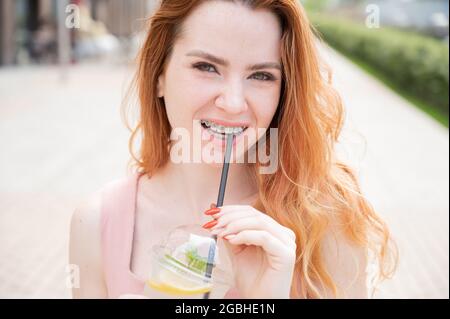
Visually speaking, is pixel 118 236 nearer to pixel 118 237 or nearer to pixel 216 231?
pixel 118 237

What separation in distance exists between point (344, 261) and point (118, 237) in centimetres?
50

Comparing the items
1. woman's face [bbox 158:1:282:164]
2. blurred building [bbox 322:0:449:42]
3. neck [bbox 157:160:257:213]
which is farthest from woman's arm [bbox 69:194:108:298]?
blurred building [bbox 322:0:449:42]

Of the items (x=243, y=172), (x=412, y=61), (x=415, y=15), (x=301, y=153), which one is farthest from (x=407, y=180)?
(x=415, y=15)

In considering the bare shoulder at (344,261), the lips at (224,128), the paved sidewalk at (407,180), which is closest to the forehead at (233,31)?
the lips at (224,128)

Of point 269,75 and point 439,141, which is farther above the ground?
point 269,75

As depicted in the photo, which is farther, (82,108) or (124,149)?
(82,108)

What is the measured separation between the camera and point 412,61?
12047 mm

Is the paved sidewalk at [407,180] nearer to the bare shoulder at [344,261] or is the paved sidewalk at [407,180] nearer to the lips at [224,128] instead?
the bare shoulder at [344,261]

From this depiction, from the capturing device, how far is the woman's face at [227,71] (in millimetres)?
1243

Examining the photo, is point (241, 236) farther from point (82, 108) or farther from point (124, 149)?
point (82, 108)

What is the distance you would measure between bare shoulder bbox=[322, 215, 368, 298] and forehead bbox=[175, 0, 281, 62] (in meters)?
0.43
